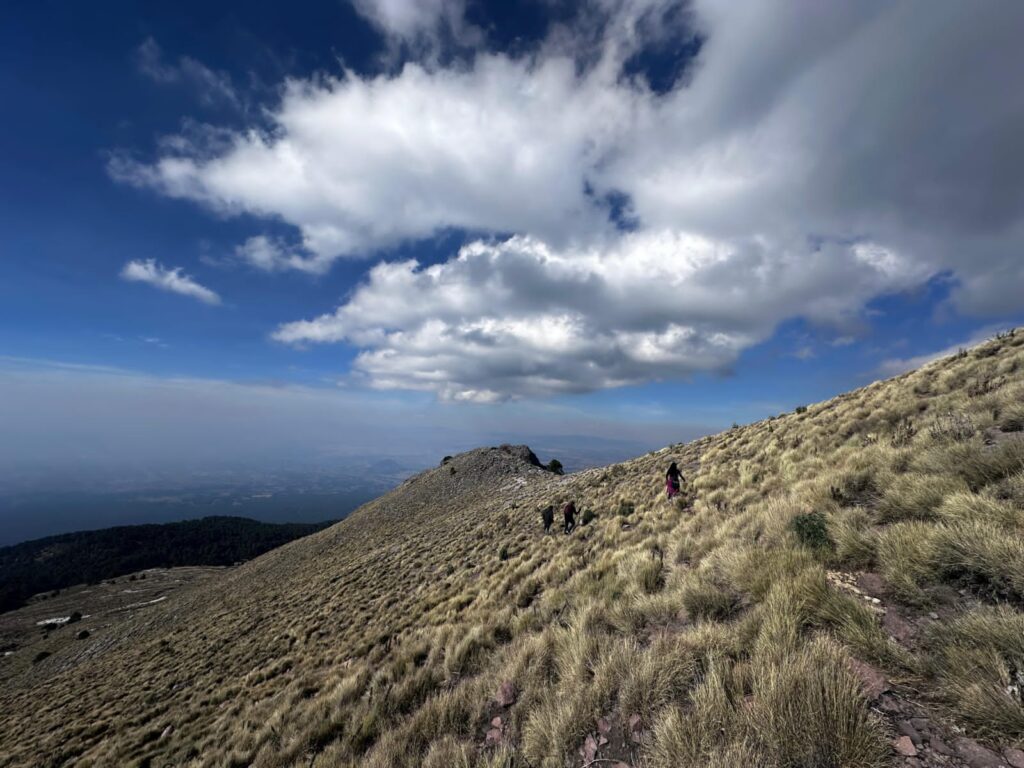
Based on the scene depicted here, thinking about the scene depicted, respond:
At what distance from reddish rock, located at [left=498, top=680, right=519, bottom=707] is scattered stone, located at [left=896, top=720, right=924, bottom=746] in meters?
4.43

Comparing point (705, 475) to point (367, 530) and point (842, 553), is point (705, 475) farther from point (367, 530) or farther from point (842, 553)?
point (367, 530)

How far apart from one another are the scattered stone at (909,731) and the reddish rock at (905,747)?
1.3 inches

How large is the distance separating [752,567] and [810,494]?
3050 millimetres

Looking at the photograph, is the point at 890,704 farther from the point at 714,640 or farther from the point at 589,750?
the point at 589,750

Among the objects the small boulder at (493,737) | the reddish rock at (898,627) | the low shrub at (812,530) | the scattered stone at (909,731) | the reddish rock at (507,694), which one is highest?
the low shrub at (812,530)

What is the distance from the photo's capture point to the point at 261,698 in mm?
11133

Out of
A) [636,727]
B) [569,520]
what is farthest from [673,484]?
[636,727]

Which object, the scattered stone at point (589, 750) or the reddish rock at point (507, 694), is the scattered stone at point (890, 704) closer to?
the scattered stone at point (589, 750)

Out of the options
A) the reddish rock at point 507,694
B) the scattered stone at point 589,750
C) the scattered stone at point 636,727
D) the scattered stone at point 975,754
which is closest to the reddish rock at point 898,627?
the scattered stone at point 975,754

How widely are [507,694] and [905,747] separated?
4.60 m

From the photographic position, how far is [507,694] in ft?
19.1

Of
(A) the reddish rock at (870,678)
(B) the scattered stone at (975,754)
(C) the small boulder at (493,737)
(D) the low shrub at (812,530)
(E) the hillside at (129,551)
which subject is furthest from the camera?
(E) the hillside at (129,551)

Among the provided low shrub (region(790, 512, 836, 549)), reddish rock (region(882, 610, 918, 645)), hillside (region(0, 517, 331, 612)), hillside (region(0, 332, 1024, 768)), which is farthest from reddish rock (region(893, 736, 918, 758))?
hillside (region(0, 517, 331, 612))

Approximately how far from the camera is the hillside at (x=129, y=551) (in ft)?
366
